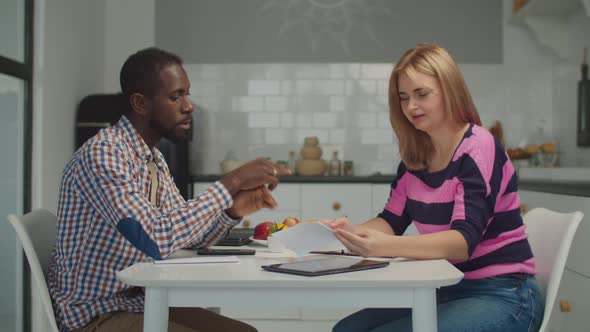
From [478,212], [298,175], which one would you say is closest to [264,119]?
[298,175]

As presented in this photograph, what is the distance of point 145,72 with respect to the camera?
2.10m

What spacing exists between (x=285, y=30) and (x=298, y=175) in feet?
3.92

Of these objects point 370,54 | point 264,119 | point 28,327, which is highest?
point 370,54

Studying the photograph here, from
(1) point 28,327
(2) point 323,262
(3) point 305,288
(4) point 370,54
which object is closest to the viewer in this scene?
(3) point 305,288

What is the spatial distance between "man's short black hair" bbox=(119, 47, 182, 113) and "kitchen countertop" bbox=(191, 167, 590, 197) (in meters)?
1.99

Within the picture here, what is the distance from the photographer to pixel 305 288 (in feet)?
4.84

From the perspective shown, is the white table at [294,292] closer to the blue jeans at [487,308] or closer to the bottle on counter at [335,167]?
the blue jeans at [487,308]

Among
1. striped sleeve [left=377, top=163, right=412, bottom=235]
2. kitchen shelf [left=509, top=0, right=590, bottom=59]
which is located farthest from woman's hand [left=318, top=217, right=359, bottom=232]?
kitchen shelf [left=509, top=0, right=590, bottom=59]

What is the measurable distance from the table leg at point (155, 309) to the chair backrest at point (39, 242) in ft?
1.50

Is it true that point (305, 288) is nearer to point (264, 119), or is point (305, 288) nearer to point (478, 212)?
point (478, 212)

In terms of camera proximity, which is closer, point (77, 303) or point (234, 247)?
point (77, 303)

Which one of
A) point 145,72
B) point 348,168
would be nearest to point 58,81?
point 348,168

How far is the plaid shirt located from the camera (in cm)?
174

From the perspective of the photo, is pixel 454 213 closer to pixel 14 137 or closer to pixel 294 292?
pixel 294 292
